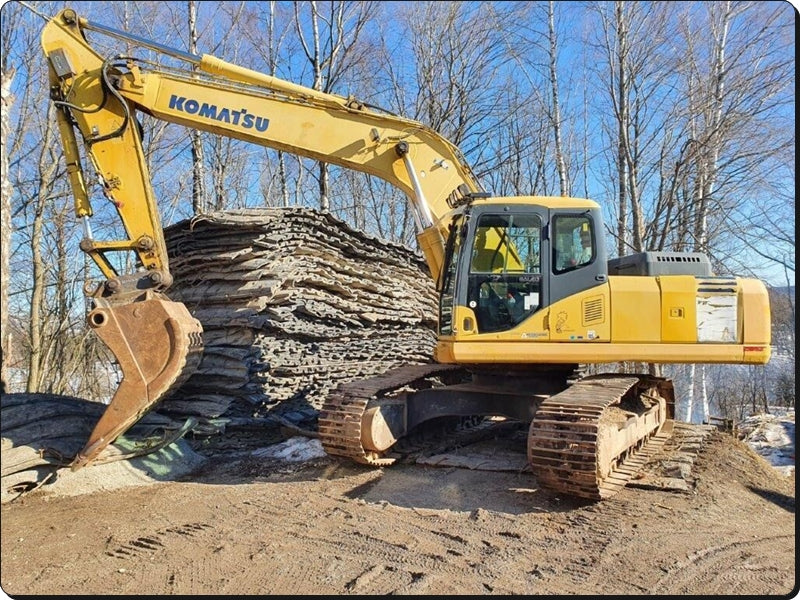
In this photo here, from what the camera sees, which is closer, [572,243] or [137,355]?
[137,355]

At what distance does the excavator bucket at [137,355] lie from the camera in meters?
5.41

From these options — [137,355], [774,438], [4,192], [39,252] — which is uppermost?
[39,252]

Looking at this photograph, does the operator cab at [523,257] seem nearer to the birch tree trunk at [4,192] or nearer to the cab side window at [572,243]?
the cab side window at [572,243]

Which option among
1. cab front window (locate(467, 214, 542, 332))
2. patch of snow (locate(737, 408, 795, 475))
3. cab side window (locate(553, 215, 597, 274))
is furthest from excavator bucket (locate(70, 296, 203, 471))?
patch of snow (locate(737, 408, 795, 475))

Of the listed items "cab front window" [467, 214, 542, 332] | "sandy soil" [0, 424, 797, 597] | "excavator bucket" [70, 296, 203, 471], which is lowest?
"sandy soil" [0, 424, 797, 597]

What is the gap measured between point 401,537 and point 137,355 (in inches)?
116

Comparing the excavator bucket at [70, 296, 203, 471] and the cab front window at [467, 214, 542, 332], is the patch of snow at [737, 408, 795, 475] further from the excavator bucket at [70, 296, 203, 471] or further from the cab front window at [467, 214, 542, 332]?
the excavator bucket at [70, 296, 203, 471]

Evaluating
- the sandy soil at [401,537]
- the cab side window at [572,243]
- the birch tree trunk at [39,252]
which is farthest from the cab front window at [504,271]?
the birch tree trunk at [39,252]

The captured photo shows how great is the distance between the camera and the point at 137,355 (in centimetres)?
554

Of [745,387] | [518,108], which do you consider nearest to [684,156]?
[518,108]

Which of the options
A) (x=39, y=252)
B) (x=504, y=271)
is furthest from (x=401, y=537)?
(x=39, y=252)

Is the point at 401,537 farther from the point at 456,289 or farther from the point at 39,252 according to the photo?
the point at 39,252

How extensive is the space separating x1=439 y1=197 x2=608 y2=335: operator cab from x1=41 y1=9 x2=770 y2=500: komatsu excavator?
0.04 feet

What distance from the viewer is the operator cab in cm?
589
